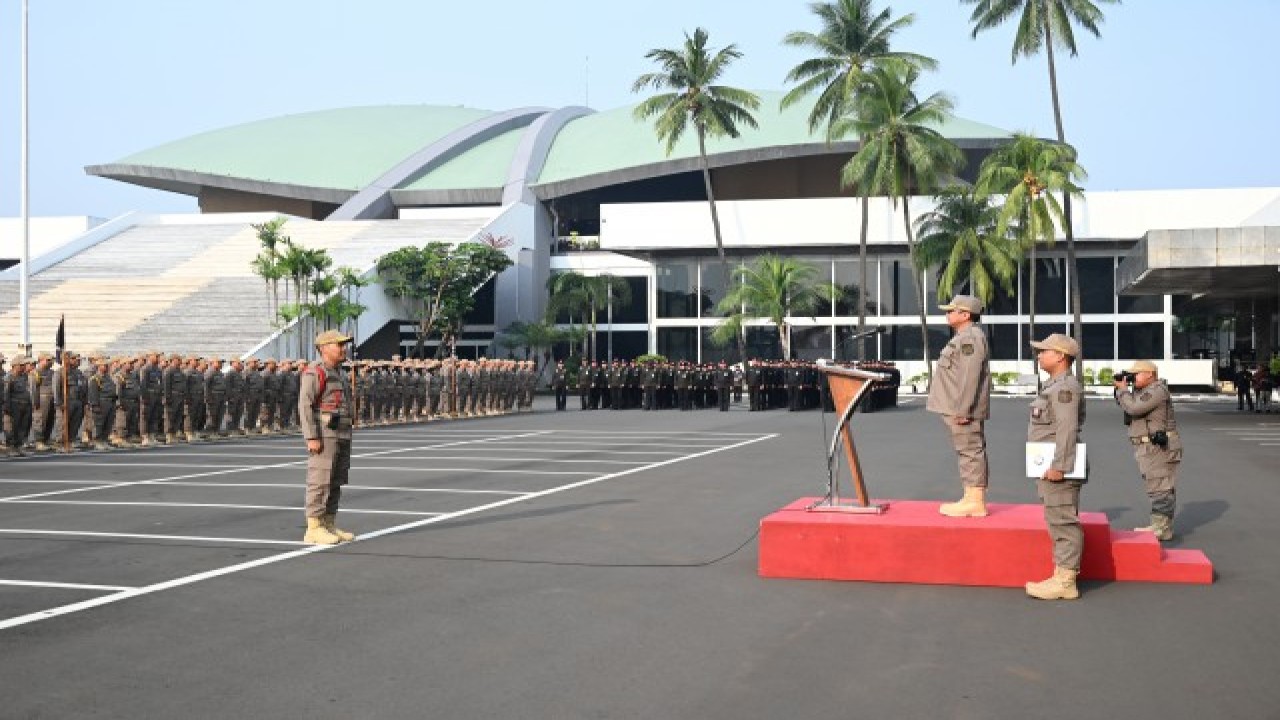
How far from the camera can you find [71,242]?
5691cm

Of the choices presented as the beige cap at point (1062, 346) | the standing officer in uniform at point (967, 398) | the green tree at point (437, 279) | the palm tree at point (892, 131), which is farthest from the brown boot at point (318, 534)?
the green tree at point (437, 279)

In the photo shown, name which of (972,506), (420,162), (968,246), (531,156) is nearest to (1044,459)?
(972,506)

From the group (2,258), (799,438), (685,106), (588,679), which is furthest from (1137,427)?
(2,258)

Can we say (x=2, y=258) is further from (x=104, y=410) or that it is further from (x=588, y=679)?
(x=588, y=679)

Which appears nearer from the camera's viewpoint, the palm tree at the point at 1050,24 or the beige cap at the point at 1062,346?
the beige cap at the point at 1062,346

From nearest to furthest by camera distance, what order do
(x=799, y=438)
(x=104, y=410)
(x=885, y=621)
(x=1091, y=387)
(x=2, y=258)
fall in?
(x=885, y=621) < (x=104, y=410) < (x=799, y=438) < (x=1091, y=387) < (x=2, y=258)

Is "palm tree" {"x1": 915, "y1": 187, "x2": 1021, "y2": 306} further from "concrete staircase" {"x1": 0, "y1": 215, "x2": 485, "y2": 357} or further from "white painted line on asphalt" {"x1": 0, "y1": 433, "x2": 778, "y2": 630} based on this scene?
"white painted line on asphalt" {"x1": 0, "y1": 433, "x2": 778, "y2": 630}

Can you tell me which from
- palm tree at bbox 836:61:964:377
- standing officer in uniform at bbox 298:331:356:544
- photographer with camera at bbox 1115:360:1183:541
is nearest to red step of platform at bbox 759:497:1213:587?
photographer with camera at bbox 1115:360:1183:541

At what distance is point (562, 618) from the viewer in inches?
267

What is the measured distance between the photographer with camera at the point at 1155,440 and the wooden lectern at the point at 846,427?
2381 millimetres

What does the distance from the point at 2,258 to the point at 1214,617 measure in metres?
68.6

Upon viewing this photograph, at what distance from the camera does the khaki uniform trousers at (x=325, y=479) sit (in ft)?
31.1

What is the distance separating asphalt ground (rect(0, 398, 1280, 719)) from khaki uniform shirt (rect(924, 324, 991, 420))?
124 centimetres

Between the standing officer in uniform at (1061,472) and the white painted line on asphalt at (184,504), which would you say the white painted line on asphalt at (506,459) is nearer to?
the white painted line on asphalt at (184,504)
